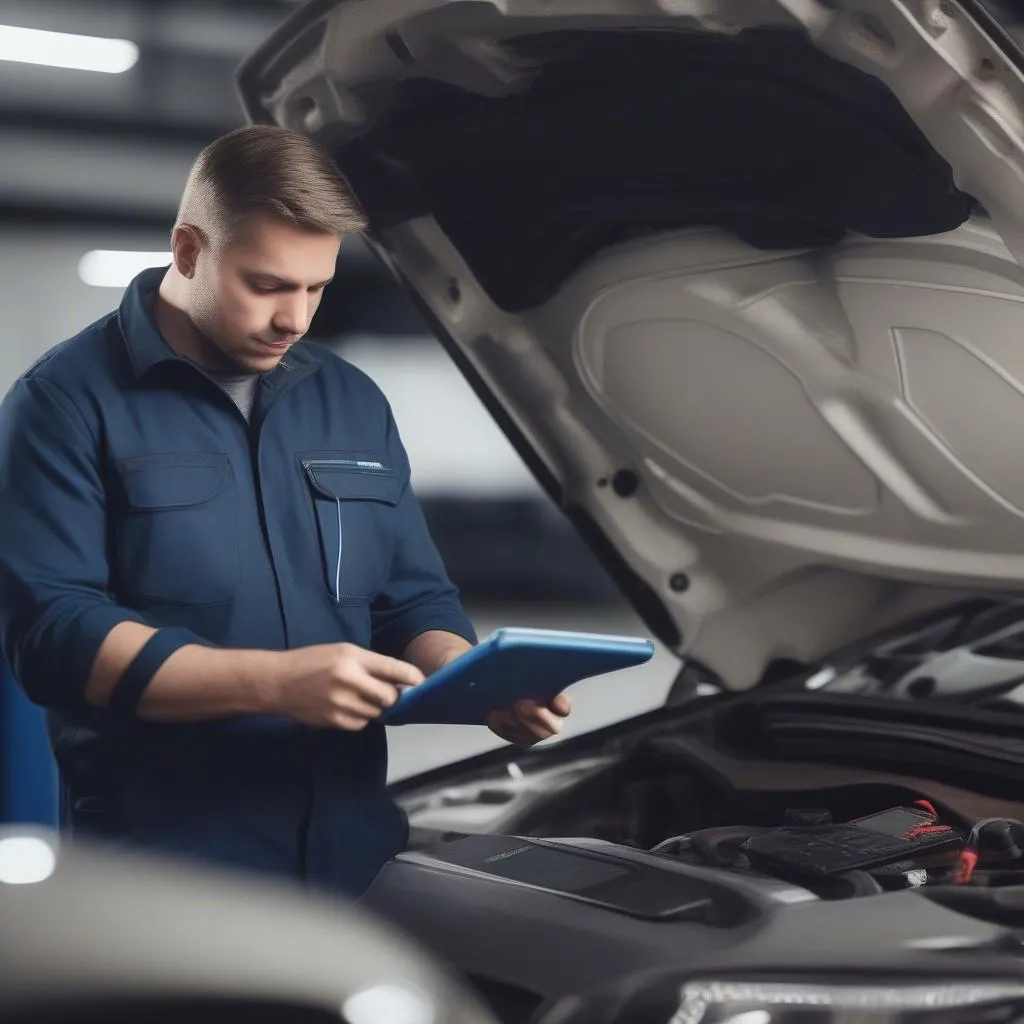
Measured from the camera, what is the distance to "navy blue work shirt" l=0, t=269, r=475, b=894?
52.1 inches

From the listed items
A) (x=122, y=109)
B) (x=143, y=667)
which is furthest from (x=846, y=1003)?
(x=122, y=109)

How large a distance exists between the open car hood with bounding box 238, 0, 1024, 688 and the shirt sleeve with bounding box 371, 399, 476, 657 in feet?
0.99

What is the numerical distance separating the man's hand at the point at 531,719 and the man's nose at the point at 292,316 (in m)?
0.46

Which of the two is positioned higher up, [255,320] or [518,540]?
[518,540]

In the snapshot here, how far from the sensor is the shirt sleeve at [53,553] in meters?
1.29

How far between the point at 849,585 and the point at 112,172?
143cm

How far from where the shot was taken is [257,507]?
148cm

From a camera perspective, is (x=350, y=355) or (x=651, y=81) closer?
(x=651, y=81)

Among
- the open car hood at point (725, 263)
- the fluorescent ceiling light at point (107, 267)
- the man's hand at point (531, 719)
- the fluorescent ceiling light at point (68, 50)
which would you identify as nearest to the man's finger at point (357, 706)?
the man's hand at point (531, 719)

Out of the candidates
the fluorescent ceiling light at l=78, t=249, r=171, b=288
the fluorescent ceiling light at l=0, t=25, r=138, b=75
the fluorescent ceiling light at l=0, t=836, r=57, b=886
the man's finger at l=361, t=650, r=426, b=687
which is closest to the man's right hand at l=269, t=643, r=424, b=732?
the man's finger at l=361, t=650, r=426, b=687

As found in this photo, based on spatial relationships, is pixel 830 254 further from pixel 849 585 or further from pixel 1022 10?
pixel 849 585

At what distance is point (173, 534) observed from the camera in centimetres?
140

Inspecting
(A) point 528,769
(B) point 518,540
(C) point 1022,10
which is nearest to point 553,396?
(A) point 528,769

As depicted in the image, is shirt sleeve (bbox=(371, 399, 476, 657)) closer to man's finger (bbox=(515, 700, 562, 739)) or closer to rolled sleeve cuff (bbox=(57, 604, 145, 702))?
man's finger (bbox=(515, 700, 562, 739))
